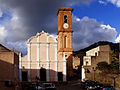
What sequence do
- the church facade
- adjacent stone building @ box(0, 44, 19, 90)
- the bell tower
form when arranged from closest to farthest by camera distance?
1. adjacent stone building @ box(0, 44, 19, 90)
2. the church facade
3. the bell tower

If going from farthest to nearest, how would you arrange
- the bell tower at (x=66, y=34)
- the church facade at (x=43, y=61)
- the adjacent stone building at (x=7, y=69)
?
the bell tower at (x=66, y=34) < the church facade at (x=43, y=61) < the adjacent stone building at (x=7, y=69)

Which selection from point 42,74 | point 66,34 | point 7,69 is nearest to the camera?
point 7,69

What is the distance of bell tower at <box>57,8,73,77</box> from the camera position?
54.3 metres

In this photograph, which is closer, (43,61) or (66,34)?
(43,61)

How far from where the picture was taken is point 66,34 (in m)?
55.5

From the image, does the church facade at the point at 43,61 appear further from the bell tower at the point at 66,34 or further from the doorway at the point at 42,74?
the bell tower at the point at 66,34

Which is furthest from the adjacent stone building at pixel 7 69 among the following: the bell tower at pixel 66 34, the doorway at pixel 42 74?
the bell tower at pixel 66 34

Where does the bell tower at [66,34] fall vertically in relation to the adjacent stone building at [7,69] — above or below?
above

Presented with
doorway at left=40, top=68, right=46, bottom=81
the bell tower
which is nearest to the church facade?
doorway at left=40, top=68, right=46, bottom=81

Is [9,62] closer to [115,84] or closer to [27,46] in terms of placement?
[115,84]

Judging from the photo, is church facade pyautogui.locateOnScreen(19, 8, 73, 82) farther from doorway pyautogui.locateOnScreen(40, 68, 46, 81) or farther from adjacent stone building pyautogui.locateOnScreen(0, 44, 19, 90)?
adjacent stone building pyautogui.locateOnScreen(0, 44, 19, 90)

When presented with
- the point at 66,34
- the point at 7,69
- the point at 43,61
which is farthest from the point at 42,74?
the point at 7,69

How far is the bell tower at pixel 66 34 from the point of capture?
5434cm

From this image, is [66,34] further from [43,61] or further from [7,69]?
[7,69]
